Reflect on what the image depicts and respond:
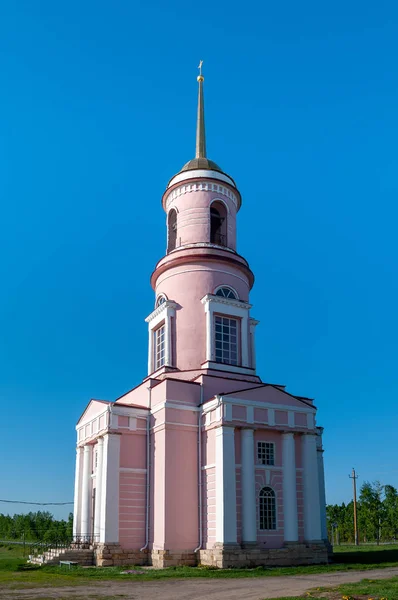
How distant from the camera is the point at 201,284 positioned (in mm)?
27828

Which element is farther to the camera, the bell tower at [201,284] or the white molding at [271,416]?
the bell tower at [201,284]

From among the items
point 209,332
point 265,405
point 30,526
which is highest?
point 209,332

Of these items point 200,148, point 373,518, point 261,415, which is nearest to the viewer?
point 261,415

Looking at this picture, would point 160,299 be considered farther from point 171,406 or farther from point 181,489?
point 181,489

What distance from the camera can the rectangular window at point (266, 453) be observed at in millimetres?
23584

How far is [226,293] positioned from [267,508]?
9.90 m

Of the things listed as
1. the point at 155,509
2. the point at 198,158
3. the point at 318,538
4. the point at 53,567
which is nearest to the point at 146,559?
the point at 155,509

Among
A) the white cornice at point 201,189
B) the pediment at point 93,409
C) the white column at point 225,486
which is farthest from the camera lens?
the white cornice at point 201,189

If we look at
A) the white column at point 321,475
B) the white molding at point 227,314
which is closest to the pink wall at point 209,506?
the white molding at point 227,314

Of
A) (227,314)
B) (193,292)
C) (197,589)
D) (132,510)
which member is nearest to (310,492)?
(132,510)

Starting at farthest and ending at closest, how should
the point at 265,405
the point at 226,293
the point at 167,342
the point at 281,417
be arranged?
1. the point at 226,293
2. the point at 167,342
3. the point at 281,417
4. the point at 265,405

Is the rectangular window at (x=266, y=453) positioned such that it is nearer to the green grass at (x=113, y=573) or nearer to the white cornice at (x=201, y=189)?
the green grass at (x=113, y=573)

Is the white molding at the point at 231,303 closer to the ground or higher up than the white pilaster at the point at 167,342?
higher up

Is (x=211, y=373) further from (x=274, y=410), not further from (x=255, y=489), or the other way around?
(x=255, y=489)
